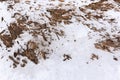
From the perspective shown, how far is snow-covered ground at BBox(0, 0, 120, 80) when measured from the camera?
583 centimetres

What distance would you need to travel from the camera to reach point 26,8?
801cm

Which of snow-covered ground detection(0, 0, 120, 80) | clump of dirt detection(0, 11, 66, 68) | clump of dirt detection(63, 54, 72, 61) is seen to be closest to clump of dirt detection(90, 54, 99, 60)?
snow-covered ground detection(0, 0, 120, 80)

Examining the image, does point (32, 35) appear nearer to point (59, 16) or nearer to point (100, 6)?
point (59, 16)

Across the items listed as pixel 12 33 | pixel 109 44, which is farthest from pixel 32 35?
pixel 109 44

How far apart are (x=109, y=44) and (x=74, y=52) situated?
1.08m

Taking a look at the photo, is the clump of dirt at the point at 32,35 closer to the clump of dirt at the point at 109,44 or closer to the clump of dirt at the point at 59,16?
the clump of dirt at the point at 59,16

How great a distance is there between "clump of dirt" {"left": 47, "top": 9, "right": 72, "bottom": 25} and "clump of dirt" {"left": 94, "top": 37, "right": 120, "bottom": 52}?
143 cm

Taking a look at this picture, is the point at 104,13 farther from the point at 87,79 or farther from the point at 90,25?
the point at 87,79

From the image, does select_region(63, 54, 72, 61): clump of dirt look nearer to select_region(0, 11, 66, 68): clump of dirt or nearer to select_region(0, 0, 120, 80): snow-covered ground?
select_region(0, 0, 120, 80): snow-covered ground

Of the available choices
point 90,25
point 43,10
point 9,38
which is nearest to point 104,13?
point 90,25

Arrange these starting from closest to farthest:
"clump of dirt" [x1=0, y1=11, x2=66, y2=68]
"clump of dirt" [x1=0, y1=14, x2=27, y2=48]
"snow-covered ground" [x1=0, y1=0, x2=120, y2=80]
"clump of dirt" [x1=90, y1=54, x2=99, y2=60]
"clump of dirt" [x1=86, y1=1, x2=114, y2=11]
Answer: "snow-covered ground" [x1=0, y1=0, x2=120, y2=80] < "clump of dirt" [x1=90, y1=54, x2=99, y2=60] < "clump of dirt" [x1=0, y1=11, x2=66, y2=68] < "clump of dirt" [x1=0, y1=14, x2=27, y2=48] < "clump of dirt" [x1=86, y1=1, x2=114, y2=11]

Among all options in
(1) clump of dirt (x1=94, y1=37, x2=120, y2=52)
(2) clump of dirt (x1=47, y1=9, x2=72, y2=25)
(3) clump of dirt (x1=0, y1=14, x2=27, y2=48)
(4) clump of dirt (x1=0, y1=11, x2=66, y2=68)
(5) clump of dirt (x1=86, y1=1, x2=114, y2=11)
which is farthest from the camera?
(5) clump of dirt (x1=86, y1=1, x2=114, y2=11)

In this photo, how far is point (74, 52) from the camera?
6.42 meters

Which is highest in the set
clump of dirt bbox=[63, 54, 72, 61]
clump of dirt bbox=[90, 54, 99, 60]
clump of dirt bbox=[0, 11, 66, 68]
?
clump of dirt bbox=[0, 11, 66, 68]
